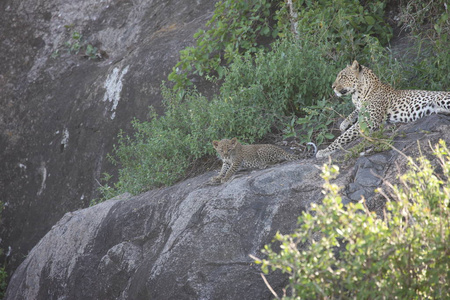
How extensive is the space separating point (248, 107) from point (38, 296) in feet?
14.8

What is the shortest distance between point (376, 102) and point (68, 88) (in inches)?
365

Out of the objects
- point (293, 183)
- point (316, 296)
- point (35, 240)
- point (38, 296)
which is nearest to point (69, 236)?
point (38, 296)

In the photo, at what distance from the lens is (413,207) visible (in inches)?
176

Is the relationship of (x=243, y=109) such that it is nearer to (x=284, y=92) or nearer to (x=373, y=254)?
(x=284, y=92)

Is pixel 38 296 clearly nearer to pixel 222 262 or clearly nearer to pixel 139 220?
pixel 139 220

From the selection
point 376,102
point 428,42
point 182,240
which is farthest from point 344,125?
point 182,240

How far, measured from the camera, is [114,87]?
575 inches

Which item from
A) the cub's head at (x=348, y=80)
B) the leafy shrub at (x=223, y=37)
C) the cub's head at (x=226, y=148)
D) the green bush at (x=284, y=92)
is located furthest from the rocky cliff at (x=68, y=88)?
the cub's head at (x=348, y=80)

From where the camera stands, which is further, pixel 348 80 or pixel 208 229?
pixel 348 80

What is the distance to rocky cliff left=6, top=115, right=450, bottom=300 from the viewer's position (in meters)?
7.18

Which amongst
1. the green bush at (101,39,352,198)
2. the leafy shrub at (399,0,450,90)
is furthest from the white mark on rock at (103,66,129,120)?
the leafy shrub at (399,0,450,90)

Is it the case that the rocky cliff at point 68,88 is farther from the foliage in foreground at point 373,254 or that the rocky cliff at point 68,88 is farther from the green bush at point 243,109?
the foliage in foreground at point 373,254

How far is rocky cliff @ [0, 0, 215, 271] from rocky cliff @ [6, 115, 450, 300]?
15.2ft

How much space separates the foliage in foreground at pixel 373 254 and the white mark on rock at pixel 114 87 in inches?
411
